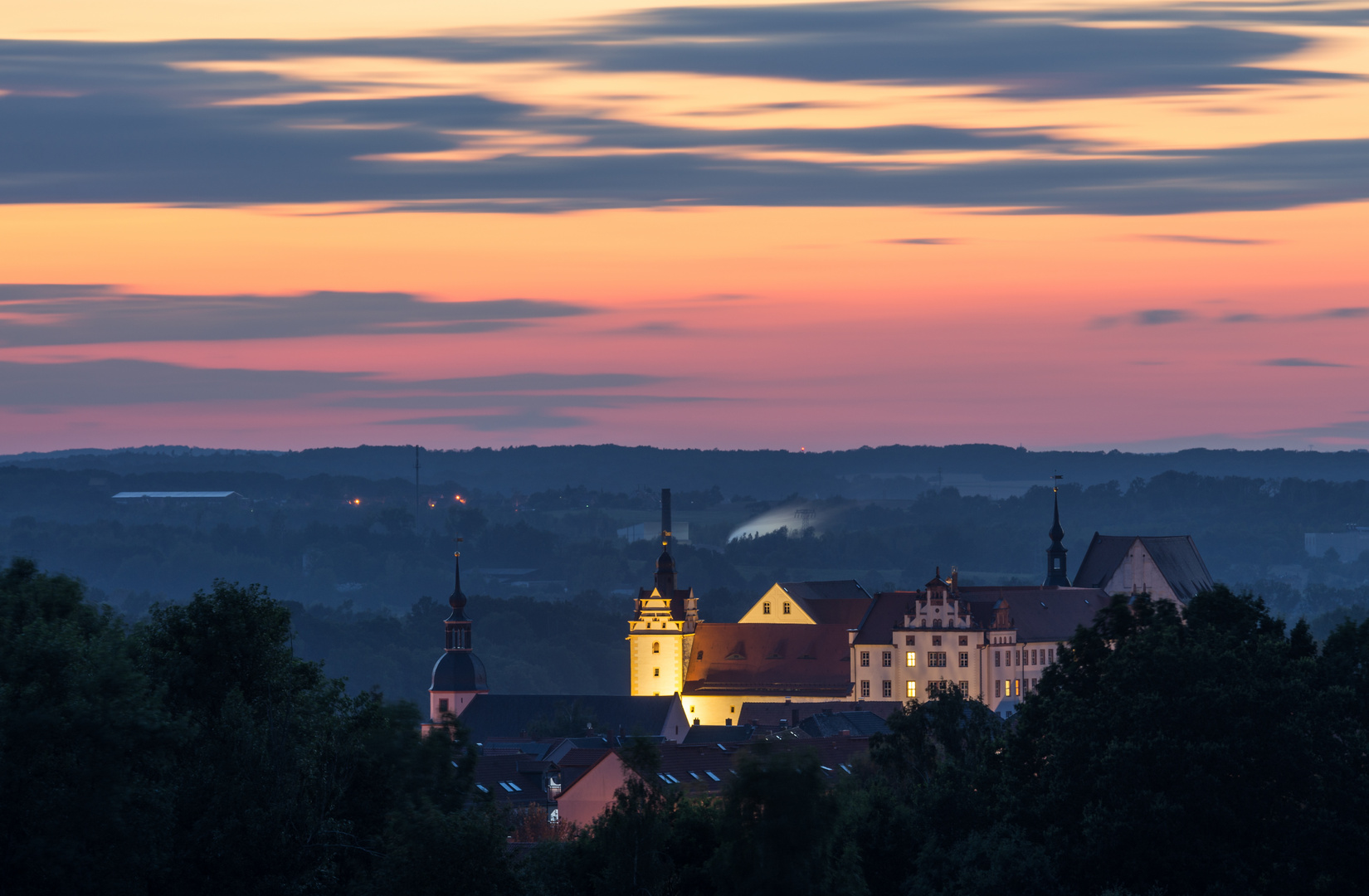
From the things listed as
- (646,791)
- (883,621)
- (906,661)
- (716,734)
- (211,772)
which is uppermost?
(883,621)

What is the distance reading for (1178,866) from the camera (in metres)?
60.3

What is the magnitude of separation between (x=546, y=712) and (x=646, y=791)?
5506 inches

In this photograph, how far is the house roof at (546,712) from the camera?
619 feet

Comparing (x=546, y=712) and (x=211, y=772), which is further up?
(x=546, y=712)

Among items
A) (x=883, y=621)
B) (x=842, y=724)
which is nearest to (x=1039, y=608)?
(x=883, y=621)

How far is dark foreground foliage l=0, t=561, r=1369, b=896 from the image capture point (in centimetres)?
5297

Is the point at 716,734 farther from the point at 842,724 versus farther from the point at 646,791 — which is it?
the point at 646,791

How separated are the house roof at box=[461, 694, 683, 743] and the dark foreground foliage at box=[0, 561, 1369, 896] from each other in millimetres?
117866

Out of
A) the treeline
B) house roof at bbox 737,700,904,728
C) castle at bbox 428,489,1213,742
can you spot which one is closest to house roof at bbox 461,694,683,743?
castle at bbox 428,489,1213,742

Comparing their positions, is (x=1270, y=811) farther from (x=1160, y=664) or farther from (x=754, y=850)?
(x=754, y=850)

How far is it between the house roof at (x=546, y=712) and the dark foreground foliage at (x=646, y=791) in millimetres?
117866

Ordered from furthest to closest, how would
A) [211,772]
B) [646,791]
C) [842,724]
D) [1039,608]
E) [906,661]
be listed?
[1039,608]
[906,661]
[842,724]
[211,772]
[646,791]

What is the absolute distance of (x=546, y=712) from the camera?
195 m

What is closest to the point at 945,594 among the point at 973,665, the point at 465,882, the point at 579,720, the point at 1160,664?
the point at 973,665
